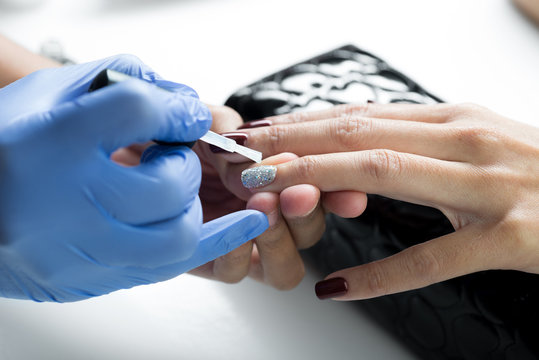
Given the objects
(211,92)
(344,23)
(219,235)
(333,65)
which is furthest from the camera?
(344,23)

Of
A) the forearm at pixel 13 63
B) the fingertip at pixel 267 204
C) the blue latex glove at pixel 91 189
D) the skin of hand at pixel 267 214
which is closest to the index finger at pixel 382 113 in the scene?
the skin of hand at pixel 267 214

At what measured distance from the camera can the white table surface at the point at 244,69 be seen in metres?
0.86

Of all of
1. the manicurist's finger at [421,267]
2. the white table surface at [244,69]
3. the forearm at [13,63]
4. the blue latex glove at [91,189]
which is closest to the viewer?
the blue latex glove at [91,189]

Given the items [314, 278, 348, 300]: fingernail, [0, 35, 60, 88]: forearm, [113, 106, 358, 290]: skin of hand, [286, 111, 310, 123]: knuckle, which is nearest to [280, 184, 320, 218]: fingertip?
[113, 106, 358, 290]: skin of hand

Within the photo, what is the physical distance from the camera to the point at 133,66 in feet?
2.28

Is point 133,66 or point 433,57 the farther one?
point 433,57

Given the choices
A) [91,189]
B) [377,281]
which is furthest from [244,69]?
[91,189]

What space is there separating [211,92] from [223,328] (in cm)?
75

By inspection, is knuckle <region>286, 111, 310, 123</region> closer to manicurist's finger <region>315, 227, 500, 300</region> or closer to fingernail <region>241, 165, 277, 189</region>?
fingernail <region>241, 165, 277, 189</region>

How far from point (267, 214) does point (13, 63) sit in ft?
2.11

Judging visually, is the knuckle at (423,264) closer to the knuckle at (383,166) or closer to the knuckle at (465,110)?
the knuckle at (383,166)

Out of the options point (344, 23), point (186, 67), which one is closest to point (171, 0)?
point (186, 67)

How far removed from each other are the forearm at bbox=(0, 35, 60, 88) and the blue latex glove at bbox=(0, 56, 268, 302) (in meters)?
0.45

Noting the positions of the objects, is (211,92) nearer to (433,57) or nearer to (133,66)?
(433,57)
